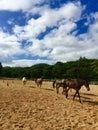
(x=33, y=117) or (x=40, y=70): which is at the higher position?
(x=40, y=70)

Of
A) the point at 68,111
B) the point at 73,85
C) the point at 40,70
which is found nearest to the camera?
the point at 68,111

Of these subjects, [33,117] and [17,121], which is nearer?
[17,121]

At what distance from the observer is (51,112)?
49.8 feet

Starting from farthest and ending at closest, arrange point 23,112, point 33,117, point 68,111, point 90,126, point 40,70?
point 40,70 → point 68,111 → point 23,112 → point 33,117 → point 90,126

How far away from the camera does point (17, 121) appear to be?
41.2 feet

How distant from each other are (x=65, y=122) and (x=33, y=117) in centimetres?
184

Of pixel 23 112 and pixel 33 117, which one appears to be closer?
pixel 33 117

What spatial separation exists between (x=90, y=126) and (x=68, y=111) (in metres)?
3.93

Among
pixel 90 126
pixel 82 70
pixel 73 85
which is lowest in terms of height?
pixel 90 126

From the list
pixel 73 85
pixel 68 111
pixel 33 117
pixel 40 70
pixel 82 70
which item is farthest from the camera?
pixel 40 70

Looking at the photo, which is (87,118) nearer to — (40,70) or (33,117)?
(33,117)

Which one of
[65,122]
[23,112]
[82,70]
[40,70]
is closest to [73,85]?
[23,112]

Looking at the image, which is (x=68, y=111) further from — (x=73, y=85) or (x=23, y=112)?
(x=73, y=85)

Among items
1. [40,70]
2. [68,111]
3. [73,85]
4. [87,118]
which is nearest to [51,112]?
[68,111]
